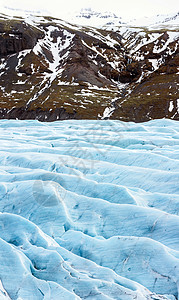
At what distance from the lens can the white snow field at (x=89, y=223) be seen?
418cm

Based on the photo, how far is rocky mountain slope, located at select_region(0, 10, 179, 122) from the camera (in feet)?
245

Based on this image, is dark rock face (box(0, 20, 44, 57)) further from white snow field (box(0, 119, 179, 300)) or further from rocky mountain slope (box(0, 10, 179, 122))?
white snow field (box(0, 119, 179, 300))

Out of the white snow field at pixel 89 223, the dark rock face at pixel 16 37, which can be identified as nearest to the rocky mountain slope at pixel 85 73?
the dark rock face at pixel 16 37

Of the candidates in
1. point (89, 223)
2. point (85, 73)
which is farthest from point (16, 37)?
point (89, 223)

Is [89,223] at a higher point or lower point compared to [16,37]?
lower

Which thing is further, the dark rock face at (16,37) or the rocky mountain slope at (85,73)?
the dark rock face at (16,37)

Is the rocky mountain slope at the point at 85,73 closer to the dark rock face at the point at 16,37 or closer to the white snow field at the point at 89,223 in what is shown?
the dark rock face at the point at 16,37

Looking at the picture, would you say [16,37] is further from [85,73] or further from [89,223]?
[89,223]

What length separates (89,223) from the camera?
561 centimetres

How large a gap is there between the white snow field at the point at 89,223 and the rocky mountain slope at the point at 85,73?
6184 centimetres

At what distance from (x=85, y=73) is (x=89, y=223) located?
104465mm

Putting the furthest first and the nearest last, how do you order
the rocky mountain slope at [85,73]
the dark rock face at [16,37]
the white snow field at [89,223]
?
the dark rock face at [16,37]
the rocky mountain slope at [85,73]
the white snow field at [89,223]

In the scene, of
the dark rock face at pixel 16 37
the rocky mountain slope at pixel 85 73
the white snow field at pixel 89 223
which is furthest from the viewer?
the dark rock face at pixel 16 37

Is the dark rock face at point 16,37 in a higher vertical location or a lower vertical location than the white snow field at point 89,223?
higher
